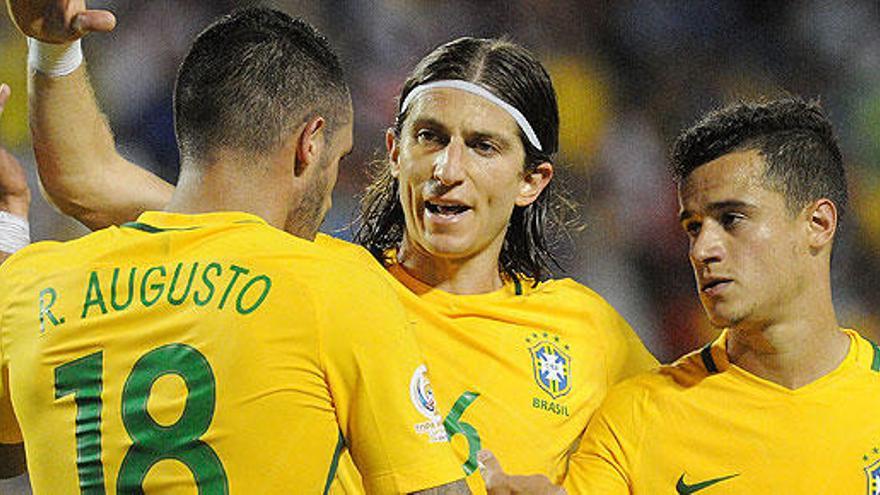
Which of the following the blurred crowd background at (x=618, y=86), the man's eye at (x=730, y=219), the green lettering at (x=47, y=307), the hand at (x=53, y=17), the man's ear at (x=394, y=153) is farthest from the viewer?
the blurred crowd background at (x=618, y=86)

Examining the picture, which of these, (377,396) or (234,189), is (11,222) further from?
(377,396)

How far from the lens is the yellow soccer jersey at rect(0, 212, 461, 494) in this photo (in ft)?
6.07

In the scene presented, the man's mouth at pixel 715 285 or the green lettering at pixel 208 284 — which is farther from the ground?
the man's mouth at pixel 715 285

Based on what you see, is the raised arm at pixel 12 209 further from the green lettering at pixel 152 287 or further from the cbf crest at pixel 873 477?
Result: the cbf crest at pixel 873 477

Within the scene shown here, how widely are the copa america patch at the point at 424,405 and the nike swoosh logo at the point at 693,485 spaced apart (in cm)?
79

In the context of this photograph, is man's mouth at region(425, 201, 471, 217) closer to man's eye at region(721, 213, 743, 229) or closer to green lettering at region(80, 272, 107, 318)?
man's eye at region(721, 213, 743, 229)

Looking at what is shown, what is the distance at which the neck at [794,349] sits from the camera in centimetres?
264

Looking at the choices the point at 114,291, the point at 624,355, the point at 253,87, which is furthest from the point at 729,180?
the point at 114,291

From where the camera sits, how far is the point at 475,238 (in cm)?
284

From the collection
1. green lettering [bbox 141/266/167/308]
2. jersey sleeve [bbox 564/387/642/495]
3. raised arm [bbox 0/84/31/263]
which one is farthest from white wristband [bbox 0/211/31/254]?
jersey sleeve [bbox 564/387/642/495]

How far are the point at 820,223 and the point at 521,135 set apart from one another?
76 centimetres

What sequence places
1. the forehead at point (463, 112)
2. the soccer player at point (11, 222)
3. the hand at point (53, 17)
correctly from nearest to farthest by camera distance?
1. the hand at point (53, 17)
2. the soccer player at point (11, 222)
3. the forehead at point (463, 112)

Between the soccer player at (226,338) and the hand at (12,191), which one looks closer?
the soccer player at (226,338)

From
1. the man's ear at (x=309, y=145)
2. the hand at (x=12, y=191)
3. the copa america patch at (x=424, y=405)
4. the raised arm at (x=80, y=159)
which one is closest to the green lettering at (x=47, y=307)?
the man's ear at (x=309, y=145)
